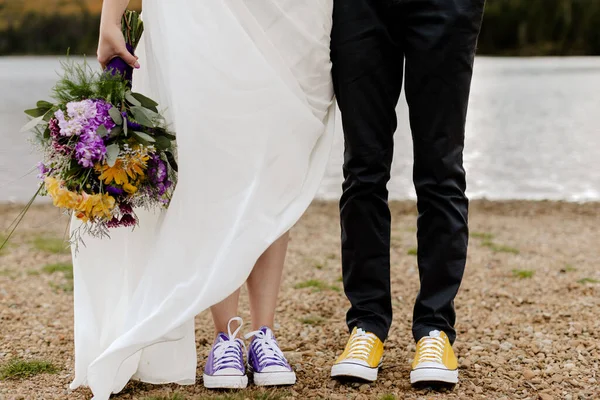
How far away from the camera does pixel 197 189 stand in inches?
101

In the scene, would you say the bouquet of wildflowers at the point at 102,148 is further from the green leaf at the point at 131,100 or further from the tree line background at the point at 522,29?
the tree line background at the point at 522,29

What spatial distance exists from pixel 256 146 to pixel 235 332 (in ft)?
2.26

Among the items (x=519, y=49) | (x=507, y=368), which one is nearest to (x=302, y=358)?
(x=507, y=368)

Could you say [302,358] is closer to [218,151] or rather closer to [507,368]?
[507,368]

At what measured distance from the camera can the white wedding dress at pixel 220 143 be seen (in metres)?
2.52

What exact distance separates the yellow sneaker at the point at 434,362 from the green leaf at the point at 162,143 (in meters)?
1.16

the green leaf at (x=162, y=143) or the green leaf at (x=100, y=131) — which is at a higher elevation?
the green leaf at (x=100, y=131)

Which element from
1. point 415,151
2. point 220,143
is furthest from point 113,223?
point 415,151

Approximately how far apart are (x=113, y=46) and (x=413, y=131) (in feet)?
3.61

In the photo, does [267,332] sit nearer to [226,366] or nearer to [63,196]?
[226,366]

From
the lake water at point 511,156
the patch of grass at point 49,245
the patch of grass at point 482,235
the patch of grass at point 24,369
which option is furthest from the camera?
the lake water at point 511,156

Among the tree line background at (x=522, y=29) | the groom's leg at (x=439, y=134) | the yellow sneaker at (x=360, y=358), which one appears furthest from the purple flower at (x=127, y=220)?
the tree line background at (x=522, y=29)

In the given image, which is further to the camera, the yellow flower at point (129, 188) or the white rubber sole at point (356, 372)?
the white rubber sole at point (356, 372)

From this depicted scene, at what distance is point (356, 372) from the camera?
2744 mm
